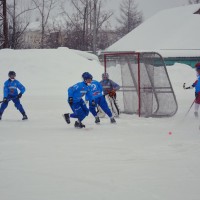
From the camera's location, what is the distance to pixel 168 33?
29719 mm

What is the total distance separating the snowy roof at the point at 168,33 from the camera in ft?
90.3

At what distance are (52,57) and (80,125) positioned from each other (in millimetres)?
14109

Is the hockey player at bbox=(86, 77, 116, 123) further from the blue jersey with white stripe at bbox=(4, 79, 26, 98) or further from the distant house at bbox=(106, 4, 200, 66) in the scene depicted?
the distant house at bbox=(106, 4, 200, 66)

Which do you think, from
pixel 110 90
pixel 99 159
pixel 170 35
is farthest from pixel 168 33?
pixel 99 159

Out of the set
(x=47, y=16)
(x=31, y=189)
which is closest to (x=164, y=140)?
(x=31, y=189)

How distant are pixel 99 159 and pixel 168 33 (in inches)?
1007

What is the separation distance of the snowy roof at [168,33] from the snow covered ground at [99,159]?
1686 cm

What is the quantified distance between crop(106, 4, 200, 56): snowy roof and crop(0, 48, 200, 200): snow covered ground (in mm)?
16862

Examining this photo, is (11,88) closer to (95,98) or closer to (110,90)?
(95,98)

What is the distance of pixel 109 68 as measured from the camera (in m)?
11.2

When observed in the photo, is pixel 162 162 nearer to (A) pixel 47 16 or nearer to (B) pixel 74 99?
(B) pixel 74 99

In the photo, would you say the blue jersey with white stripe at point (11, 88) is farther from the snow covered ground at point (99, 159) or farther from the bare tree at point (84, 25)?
the bare tree at point (84, 25)

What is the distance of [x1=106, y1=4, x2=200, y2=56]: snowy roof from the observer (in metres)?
27.5

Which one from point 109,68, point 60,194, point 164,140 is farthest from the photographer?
point 109,68
